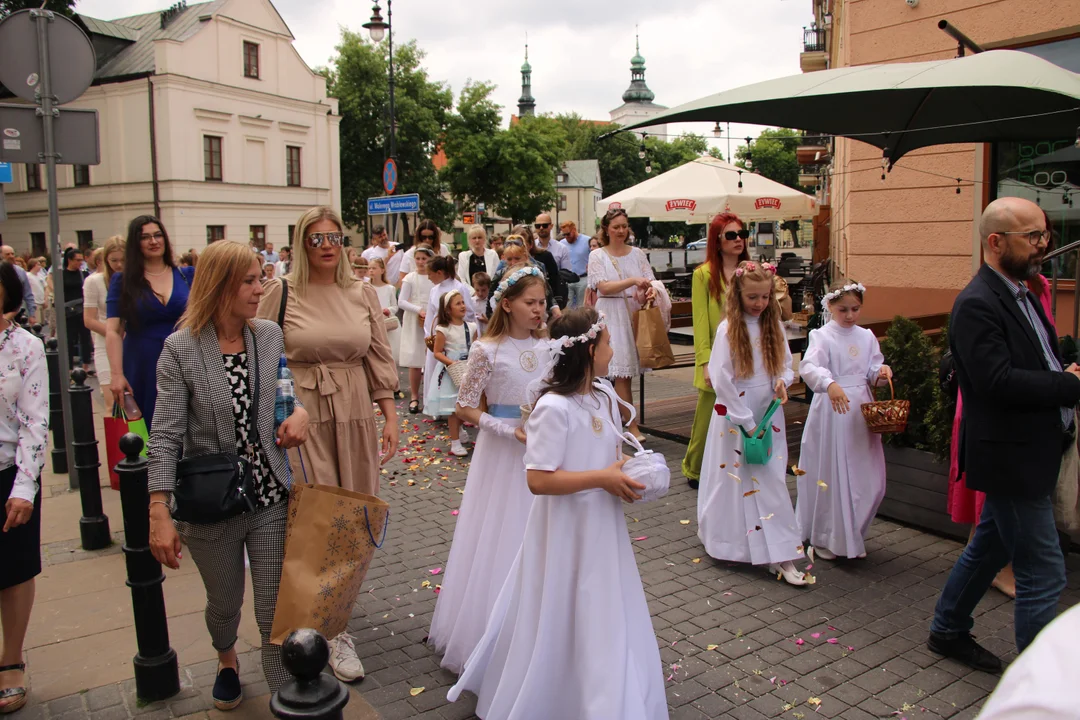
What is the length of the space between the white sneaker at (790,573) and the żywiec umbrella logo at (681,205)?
9650mm

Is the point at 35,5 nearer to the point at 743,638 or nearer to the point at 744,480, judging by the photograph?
the point at 744,480

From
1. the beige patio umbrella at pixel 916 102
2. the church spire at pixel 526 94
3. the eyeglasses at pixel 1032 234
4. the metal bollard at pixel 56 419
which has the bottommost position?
the metal bollard at pixel 56 419

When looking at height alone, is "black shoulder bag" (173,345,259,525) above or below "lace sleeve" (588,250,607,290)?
below

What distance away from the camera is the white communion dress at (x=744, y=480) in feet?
17.0

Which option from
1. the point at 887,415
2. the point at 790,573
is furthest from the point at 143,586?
the point at 887,415

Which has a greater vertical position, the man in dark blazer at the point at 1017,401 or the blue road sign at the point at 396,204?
the blue road sign at the point at 396,204

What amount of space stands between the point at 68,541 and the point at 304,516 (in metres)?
3.75

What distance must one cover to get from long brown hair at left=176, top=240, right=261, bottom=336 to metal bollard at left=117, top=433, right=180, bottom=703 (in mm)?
844

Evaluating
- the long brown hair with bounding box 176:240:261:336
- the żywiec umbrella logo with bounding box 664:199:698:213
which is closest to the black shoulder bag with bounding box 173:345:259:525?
the long brown hair with bounding box 176:240:261:336

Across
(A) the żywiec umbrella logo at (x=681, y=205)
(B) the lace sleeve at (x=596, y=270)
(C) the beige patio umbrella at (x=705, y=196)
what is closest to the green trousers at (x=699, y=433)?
(B) the lace sleeve at (x=596, y=270)

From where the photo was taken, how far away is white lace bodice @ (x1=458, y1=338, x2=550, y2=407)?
4262 millimetres

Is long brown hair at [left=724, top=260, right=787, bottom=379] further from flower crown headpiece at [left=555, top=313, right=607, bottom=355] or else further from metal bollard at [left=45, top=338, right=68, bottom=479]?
metal bollard at [left=45, top=338, right=68, bottom=479]

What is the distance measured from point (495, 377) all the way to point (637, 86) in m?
161

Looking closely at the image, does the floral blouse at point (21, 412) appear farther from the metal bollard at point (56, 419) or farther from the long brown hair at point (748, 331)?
the metal bollard at point (56, 419)
